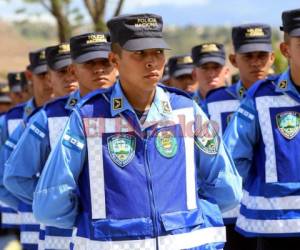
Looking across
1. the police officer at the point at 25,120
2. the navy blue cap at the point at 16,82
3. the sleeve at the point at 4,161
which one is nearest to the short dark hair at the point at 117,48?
the sleeve at the point at 4,161

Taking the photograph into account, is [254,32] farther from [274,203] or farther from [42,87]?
[274,203]

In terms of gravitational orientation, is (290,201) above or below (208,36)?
below

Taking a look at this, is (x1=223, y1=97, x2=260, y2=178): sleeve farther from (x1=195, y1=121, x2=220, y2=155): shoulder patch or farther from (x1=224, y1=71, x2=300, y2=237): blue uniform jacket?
(x1=195, y1=121, x2=220, y2=155): shoulder patch

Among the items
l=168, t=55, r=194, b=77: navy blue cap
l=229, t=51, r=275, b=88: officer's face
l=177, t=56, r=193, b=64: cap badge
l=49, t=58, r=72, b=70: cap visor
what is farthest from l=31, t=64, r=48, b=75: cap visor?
l=177, t=56, r=193, b=64: cap badge

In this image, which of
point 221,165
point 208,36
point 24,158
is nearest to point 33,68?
point 24,158

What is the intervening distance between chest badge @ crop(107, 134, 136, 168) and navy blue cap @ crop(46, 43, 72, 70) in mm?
2813

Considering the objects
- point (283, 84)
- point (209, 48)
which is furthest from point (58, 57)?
point (209, 48)

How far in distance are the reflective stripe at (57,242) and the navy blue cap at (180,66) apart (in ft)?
17.2

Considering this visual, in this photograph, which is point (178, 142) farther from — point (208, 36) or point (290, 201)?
point (208, 36)

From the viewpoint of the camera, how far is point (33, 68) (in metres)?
8.55

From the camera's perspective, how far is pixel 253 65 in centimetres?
755

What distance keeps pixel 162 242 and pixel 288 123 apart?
1.59 metres

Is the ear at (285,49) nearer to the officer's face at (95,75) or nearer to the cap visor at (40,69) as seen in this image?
the officer's face at (95,75)

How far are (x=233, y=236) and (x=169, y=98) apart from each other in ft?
9.43
